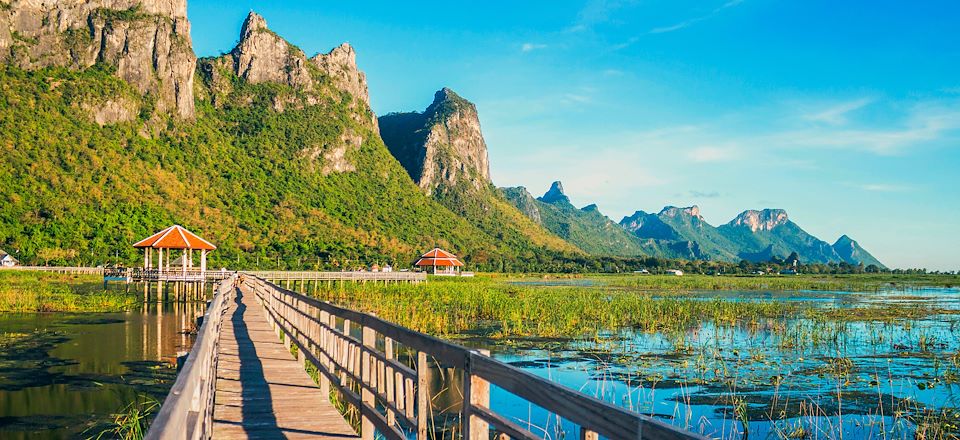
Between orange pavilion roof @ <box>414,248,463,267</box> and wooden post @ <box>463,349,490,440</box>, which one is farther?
orange pavilion roof @ <box>414,248,463,267</box>

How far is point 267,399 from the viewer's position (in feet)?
28.1

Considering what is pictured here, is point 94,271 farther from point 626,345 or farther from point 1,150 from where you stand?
point 626,345

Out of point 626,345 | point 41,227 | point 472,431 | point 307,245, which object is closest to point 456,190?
point 307,245

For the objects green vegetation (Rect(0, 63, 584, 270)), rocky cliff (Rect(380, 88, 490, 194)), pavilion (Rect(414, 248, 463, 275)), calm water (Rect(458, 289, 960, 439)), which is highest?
rocky cliff (Rect(380, 88, 490, 194))

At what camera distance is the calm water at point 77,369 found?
40.7ft

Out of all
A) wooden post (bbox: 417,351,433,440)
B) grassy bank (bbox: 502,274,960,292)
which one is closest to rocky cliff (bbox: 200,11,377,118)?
grassy bank (bbox: 502,274,960,292)

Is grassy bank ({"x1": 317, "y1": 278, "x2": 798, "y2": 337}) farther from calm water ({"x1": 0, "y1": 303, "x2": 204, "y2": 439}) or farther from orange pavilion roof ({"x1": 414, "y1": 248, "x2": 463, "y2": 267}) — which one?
orange pavilion roof ({"x1": 414, "y1": 248, "x2": 463, "y2": 267})

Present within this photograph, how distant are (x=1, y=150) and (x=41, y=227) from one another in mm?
12056

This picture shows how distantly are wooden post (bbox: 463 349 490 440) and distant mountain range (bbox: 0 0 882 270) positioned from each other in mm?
70640

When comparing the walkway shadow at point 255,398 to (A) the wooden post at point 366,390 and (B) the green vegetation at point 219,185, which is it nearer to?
(A) the wooden post at point 366,390

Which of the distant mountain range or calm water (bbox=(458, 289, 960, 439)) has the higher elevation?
the distant mountain range

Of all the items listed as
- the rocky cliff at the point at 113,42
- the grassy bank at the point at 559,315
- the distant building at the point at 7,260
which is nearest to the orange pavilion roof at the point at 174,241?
the grassy bank at the point at 559,315

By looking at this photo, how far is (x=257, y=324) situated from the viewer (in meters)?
18.4

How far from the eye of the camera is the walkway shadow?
23.2ft
